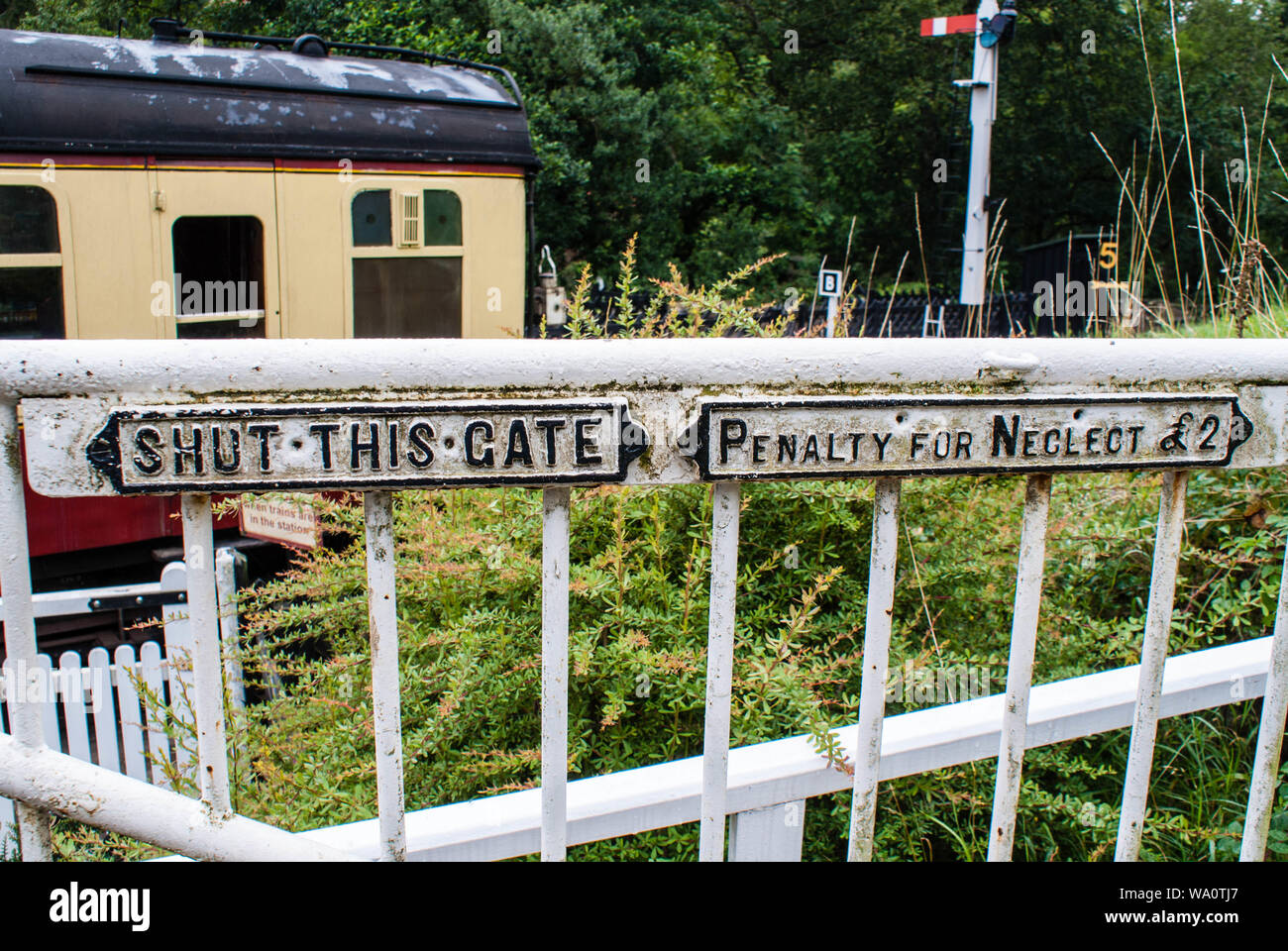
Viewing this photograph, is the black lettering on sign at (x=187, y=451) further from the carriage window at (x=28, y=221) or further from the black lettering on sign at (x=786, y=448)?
the carriage window at (x=28, y=221)

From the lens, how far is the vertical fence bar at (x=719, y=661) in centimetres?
131

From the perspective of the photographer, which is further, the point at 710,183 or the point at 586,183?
the point at 710,183

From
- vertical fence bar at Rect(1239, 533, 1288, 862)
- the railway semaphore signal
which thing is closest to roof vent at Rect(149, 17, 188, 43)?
vertical fence bar at Rect(1239, 533, 1288, 862)

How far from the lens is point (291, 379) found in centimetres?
119

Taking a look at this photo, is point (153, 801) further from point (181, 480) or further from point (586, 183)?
point (586, 183)

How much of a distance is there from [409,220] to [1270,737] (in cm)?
559

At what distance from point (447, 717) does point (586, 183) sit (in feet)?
50.6

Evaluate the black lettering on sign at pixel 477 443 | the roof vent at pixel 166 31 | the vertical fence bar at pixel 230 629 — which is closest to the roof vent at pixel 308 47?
the roof vent at pixel 166 31

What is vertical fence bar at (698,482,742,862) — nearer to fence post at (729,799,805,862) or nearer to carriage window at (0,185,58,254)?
fence post at (729,799,805,862)

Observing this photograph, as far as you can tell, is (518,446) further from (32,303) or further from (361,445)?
(32,303)

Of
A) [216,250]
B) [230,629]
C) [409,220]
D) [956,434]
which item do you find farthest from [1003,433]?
[409,220]

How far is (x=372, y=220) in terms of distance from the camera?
240 inches

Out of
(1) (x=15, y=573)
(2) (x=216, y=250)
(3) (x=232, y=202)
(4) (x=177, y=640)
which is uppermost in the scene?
(3) (x=232, y=202)
